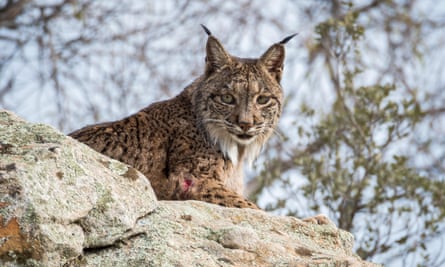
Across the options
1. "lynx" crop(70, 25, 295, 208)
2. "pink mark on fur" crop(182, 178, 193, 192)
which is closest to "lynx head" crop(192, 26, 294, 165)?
"lynx" crop(70, 25, 295, 208)

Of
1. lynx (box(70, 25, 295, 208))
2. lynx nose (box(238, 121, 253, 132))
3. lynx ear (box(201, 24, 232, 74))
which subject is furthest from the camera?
lynx ear (box(201, 24, 232, 74))

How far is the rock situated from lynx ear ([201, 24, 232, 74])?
251cm

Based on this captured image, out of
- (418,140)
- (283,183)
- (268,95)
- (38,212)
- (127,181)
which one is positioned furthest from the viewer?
(418,140)

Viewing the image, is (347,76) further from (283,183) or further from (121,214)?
(121,214)

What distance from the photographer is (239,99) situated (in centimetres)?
727

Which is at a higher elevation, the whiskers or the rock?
the whiskers

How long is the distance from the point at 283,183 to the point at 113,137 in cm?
326

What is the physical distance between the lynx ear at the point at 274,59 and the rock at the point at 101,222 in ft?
8.62

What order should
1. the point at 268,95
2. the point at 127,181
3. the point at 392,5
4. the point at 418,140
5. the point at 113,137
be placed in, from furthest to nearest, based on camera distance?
the point at 392,5
the point at 418,140
the point at 268,95
the point at 113,137
the point at 127,181

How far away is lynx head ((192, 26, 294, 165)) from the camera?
7.24 meters

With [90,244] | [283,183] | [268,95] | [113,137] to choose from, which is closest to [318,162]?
[283,183]

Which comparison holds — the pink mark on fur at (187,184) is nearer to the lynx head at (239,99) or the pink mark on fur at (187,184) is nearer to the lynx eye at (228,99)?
the lynx head at (239,99)

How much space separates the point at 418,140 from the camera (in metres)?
11.9

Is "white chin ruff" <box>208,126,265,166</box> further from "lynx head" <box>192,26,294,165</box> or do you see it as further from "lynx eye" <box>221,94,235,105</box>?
"lynx eye" <box>221,94,235,105</box>
